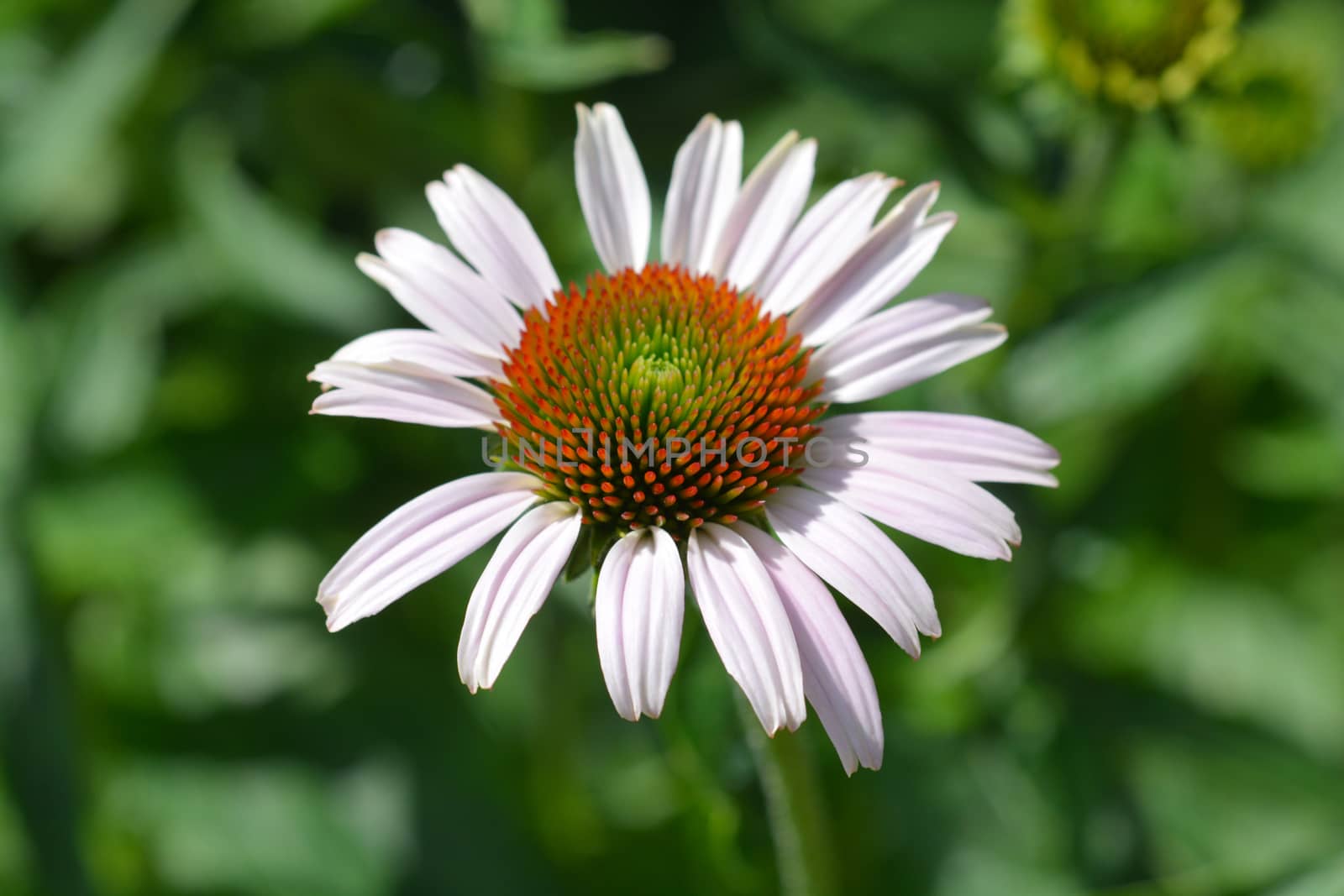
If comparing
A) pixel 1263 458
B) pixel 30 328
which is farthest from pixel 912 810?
pixel 30 328

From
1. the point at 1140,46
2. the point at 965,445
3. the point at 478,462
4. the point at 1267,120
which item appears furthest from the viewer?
the point at 1267,120

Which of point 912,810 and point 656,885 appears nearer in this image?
point 912,810

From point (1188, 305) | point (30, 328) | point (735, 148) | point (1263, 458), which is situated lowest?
point (1263, 458)

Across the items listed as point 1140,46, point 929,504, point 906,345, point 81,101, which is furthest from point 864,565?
point 81,101

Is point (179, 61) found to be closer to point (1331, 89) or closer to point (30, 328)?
point (30, 328)

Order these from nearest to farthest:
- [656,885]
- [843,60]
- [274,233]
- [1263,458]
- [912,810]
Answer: [843,60], [912,810], [656,885], [274,233], [1263,458]

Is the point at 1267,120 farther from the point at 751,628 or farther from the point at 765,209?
the point at 751,628

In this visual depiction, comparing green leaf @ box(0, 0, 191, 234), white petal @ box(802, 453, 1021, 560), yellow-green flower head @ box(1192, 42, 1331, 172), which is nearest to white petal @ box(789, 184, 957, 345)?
white petal @ box(802, 453, 1021, 560)
